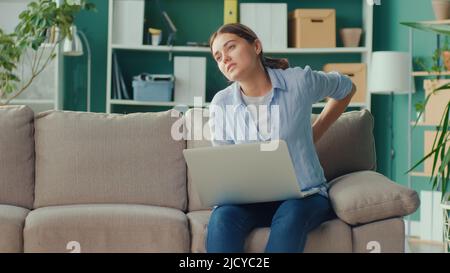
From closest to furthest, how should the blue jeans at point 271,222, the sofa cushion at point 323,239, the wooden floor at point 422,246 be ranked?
the blue jeans at point 271,222
the sofa cushion at point 323,239
the wooden floor at point 422,246

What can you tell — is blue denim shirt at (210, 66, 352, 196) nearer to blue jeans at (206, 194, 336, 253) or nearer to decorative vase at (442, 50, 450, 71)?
blue jeans at (206, 194, 336, 253)

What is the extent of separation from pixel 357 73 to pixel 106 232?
3.48 m

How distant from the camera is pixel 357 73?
5.92m

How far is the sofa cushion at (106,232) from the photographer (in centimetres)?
280

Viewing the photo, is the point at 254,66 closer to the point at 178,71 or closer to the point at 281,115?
the point at 281,115

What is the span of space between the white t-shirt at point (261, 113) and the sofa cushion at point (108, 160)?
0.59m

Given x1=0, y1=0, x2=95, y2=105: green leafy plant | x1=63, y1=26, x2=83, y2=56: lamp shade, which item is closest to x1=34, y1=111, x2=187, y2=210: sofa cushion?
x1=0, y1=0, x2=95, y2=105: green leafy plant

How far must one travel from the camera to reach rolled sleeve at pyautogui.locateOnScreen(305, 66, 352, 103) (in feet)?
9.32

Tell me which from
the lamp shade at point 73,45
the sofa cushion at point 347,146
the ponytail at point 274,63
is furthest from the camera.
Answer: the lamp shade at point 73,45

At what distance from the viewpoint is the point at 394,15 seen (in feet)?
19.5

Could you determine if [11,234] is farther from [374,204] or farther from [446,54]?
[446,54]

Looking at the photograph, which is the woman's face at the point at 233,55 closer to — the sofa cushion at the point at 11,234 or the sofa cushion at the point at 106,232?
the sofa cushion at the point at 106,232

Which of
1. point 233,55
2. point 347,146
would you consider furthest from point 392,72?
point 233,55

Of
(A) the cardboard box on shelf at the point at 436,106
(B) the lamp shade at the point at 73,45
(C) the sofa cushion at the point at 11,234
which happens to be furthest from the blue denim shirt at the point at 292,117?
(B) the lamp shade at the point at 73,45
